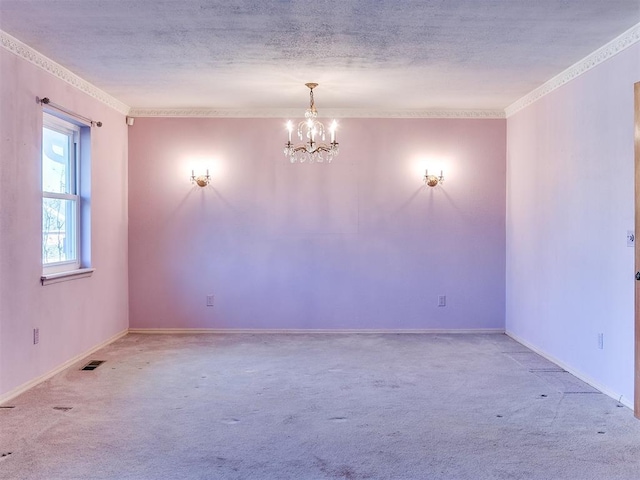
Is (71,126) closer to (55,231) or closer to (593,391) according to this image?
(55,231)

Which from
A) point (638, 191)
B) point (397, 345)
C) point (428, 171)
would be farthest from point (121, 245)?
point (638, 191)

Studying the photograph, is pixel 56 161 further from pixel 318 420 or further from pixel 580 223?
pixel 580 223

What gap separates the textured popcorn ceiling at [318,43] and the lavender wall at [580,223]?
1.07ft

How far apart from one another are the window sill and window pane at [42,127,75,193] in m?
0.72

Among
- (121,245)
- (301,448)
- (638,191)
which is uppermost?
(638,191)

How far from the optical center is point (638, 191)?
310 cm

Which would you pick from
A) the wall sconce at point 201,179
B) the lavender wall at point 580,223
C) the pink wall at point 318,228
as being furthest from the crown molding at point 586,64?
the wall sconce at point 201,179

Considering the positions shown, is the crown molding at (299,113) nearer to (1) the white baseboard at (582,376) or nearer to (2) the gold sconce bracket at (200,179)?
(2) the gold sconce bracket at (200,179)

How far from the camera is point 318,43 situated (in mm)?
3537

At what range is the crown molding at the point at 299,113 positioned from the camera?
18.3ft

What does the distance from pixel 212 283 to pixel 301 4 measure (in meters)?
3.51

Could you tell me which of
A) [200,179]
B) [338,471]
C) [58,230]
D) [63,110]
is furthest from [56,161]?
[338,471]

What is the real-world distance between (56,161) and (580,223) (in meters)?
4.45

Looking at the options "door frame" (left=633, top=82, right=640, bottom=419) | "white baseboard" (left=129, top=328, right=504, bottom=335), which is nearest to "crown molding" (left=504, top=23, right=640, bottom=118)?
"door frame" (left=633, top=82, right=640, bottom=419)
